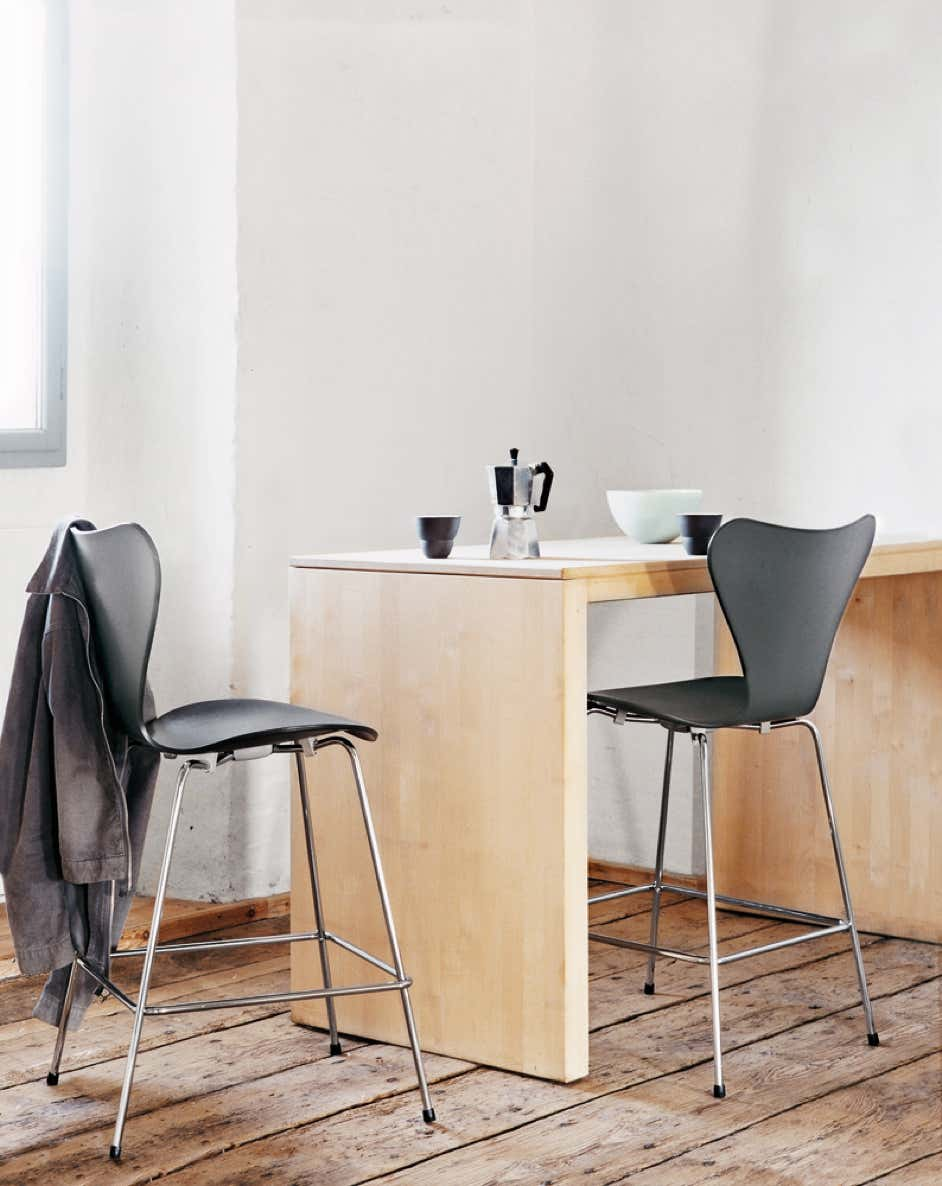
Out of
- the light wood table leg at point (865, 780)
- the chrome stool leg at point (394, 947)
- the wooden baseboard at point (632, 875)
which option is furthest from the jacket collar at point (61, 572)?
the wooden baseboard at point (632, 875)

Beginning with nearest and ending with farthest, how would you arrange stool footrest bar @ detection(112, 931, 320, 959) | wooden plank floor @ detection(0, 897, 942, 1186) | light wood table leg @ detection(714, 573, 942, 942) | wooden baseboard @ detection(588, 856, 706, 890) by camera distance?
1. wooden plank floor @ detection(0, 897, 942, 1186)
2. stool footrest bar @ detection(112, 931, 320, 959)
3. light wood table leg @ detection(714, 573, 942, 942)
4. wooden baseboard @ detection(588, 856, 706, 890)

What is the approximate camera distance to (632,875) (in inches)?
159

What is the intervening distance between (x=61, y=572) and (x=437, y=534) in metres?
Answer: 0.65

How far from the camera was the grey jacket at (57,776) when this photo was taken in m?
2.51

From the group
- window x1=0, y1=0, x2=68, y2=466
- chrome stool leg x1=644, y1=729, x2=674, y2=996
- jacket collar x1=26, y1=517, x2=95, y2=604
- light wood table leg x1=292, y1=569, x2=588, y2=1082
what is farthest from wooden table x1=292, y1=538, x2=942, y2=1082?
window x1=0, y1=0, x2=68, y2=466

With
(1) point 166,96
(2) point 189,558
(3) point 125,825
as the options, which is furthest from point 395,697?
(1) point 166,96

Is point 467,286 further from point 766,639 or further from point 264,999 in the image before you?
point 264,999

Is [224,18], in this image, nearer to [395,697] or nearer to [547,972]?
[395,697]

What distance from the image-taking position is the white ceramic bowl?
3.15m

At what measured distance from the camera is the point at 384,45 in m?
3.76

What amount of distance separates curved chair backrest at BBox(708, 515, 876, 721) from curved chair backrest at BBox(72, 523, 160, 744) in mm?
880

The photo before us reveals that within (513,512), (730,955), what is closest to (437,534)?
(513,512)

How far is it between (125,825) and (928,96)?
7.38 ft

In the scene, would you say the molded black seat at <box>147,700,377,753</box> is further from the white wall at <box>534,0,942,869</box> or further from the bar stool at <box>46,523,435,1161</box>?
the white wall at <box>534,0,942,869</box>
